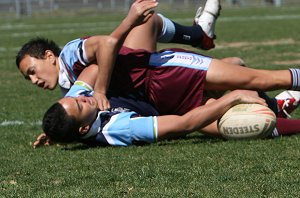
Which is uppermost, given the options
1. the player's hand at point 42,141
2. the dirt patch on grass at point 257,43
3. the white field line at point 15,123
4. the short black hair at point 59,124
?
the short black hair at point 59,124

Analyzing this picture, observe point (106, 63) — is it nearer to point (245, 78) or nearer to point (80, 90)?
point (80, 90)

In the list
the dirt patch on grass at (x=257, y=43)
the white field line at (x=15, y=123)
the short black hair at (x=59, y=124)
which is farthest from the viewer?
the dirt patch on grass at (x=257, y=43)

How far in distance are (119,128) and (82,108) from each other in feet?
1.22

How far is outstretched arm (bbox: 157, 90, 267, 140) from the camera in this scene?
19.7ft

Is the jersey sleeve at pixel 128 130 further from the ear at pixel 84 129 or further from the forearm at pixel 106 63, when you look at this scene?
the forearm at pixel 106 63

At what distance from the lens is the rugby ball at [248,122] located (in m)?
6.00

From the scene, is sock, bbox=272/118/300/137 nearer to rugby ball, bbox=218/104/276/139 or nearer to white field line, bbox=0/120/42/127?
rugby ball, bbox=218/104/276/139

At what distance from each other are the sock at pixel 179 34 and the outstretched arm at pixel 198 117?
3.90ft

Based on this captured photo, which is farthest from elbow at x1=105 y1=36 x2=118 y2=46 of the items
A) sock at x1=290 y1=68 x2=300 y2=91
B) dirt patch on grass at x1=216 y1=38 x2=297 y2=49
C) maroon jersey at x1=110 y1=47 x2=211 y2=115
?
dirt patch on grass at x1=216 y1=38 x2=297 y2=49

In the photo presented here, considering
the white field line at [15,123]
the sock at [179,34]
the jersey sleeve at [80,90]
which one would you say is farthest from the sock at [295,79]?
the white field line at [15,123]

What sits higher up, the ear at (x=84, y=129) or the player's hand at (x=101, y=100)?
the player's hand at (x=101, y=100)

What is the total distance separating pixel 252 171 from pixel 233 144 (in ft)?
3.67

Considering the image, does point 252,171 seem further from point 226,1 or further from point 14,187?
point 226,1

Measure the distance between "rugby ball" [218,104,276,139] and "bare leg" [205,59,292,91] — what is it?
0.62 feet
